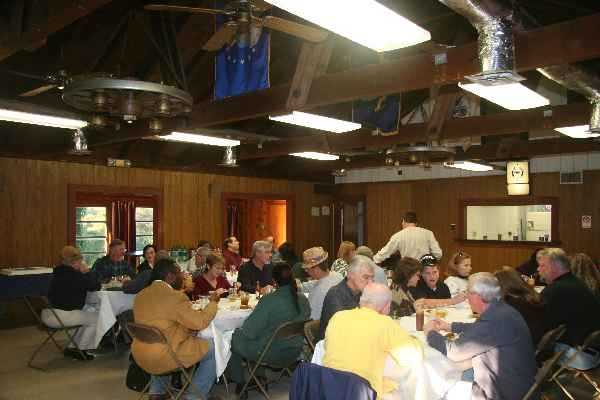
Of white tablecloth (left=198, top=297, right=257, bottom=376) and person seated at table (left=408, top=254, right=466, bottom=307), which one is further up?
person seated at table (left=408, top=254, right=466, bottom=307)

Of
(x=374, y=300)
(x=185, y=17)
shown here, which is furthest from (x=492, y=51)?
(x=185, y=17)

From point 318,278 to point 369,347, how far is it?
→ 2.42 metres

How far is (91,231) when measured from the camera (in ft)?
31.0

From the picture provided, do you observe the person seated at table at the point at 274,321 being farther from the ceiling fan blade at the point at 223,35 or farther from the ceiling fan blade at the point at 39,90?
the ceiling fan blade at the point at 39,90

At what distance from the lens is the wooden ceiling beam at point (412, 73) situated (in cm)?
370

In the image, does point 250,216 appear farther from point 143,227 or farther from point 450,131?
point 450,131

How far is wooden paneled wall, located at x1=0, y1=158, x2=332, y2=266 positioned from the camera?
8.34 metres

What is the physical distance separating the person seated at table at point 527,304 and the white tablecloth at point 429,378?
2.57ft

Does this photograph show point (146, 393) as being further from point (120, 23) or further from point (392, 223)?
point (392, 223)

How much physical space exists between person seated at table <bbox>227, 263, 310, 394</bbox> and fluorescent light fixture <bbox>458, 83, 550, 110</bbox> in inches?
83.8

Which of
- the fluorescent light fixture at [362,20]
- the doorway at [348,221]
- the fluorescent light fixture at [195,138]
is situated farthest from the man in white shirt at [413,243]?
the fluorescent light fixture at [362,20]

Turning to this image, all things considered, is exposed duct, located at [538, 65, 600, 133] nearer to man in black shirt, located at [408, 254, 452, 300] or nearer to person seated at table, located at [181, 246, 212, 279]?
man in black shirt, located at [408, 254, 452, 300]

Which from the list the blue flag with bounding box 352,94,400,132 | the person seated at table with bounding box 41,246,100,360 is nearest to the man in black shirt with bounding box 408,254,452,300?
the blue flag with bounding box 352,94,400,132

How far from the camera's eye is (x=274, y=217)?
14141mm
